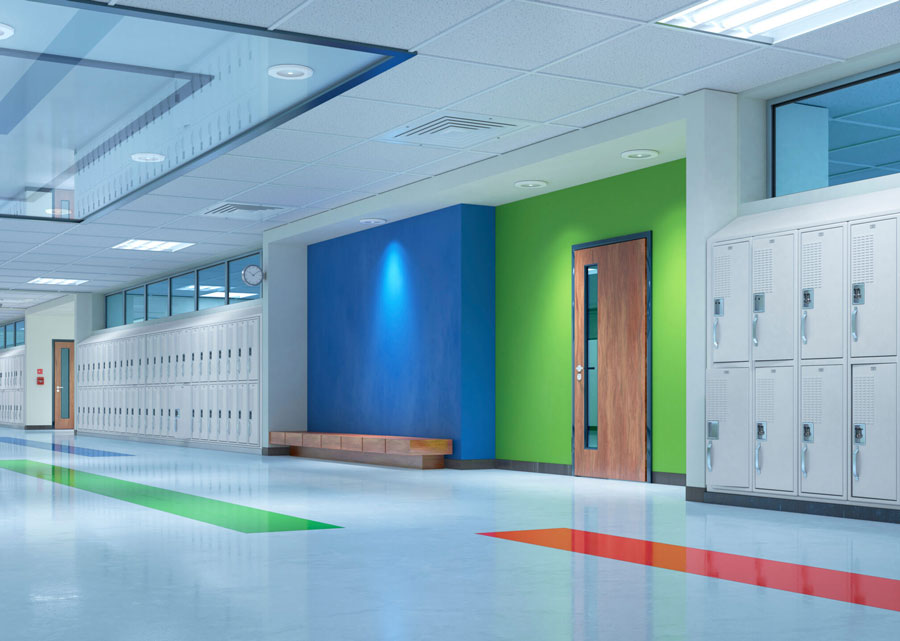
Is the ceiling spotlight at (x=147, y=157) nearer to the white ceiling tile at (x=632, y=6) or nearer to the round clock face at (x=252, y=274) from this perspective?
the round clock face at (x=252, y=274)

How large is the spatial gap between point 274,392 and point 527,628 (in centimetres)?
1157

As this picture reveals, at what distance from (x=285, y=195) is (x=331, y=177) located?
1.21 metres

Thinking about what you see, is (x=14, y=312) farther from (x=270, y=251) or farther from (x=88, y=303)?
(x=270, y=251)

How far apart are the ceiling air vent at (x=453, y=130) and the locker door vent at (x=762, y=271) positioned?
238cm

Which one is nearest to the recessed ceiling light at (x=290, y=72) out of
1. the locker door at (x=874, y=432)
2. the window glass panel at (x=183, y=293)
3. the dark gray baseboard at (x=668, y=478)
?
the locker door at (x=874, y=432)

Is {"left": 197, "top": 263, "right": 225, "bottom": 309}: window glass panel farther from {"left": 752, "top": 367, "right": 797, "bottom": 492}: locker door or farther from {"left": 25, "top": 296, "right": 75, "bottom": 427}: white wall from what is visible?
{"left": 752, "top": 367, "right": 797, "bottom": 492}: locker door

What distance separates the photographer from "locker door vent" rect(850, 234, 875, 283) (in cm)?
662

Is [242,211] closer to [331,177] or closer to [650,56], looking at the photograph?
[331,177]

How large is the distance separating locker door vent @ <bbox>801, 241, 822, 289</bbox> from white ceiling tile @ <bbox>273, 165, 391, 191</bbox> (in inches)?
194

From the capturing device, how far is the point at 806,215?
7.15m

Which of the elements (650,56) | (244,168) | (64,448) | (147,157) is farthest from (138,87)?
(64,448)

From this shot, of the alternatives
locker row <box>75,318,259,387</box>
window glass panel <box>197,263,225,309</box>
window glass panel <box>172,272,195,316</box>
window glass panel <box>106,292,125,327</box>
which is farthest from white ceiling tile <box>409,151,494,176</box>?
window glass panel <box>106,292,125,327</box>

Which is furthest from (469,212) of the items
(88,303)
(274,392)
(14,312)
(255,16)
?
(14,312)

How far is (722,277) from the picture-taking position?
300 inches
